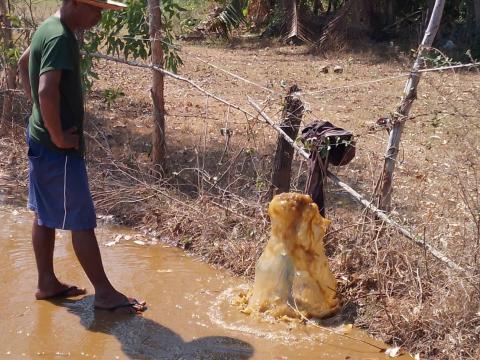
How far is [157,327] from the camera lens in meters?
3.83

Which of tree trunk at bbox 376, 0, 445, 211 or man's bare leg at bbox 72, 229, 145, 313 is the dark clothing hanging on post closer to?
tree trunk at bbox 376, 0, 445, 211

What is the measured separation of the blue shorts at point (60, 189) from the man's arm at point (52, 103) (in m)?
0.16

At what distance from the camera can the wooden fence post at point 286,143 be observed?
4516 millimetres

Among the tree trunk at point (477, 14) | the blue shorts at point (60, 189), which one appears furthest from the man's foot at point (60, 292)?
the tree trunk at point (477, 14)

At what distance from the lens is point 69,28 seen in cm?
359

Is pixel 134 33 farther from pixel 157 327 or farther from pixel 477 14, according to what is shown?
pixel 477 14

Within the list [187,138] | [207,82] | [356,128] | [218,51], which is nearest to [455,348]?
[187,138]

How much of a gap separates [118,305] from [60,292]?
0.39m

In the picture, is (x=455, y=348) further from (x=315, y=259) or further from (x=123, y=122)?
(x=123, y=122)

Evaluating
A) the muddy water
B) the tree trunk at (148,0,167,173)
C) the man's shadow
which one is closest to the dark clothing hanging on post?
the muddy water

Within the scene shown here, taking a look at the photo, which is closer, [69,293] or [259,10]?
[69,293]

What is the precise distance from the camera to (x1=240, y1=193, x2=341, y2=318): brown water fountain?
12.8ft

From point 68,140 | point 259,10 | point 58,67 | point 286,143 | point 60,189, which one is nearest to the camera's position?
point 58,67

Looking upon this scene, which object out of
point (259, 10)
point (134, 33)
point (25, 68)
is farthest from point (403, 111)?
point (259, 10)
